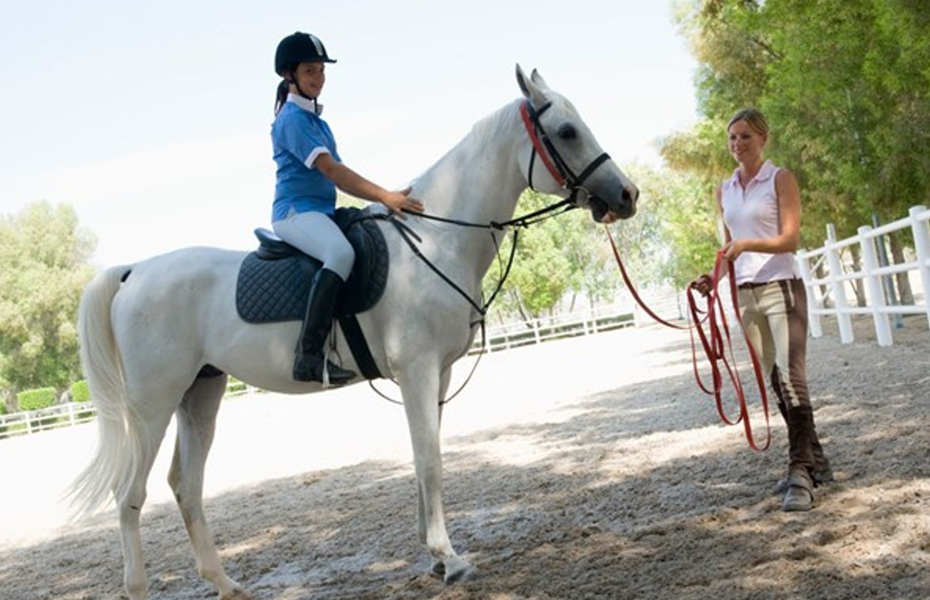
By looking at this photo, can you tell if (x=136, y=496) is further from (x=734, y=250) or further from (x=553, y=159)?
(x=734, y=250)

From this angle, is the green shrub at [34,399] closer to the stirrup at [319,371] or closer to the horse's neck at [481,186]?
the stirrup at [319,371]

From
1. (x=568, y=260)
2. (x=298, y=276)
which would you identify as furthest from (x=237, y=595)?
(x=568, y=260)

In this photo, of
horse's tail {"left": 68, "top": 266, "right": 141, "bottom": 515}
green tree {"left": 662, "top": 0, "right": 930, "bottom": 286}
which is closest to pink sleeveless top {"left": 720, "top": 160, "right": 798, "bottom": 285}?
horse's tail {"left": 68, "top": 266, "right": 141, "bottom": 515}

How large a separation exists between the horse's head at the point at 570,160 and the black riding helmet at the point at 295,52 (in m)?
1.06

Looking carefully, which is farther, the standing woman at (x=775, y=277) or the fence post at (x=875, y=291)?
the fence post at (x=875, y=291)

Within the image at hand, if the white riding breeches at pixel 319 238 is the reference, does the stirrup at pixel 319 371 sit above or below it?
below

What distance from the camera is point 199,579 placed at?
5484 mm

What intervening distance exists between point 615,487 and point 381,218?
2.45m

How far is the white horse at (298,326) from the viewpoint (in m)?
4.58

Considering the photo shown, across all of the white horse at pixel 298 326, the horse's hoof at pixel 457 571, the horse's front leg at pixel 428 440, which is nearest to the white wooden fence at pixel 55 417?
the white horse at pixel 298 326

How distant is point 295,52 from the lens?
4.76 meters

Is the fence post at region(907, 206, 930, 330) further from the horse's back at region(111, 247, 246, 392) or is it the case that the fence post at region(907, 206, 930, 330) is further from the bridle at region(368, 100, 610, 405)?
the horse's back at region(111, 247, 246, 392)

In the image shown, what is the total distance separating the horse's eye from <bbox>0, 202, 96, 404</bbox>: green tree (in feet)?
155

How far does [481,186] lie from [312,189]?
88 centimetres
